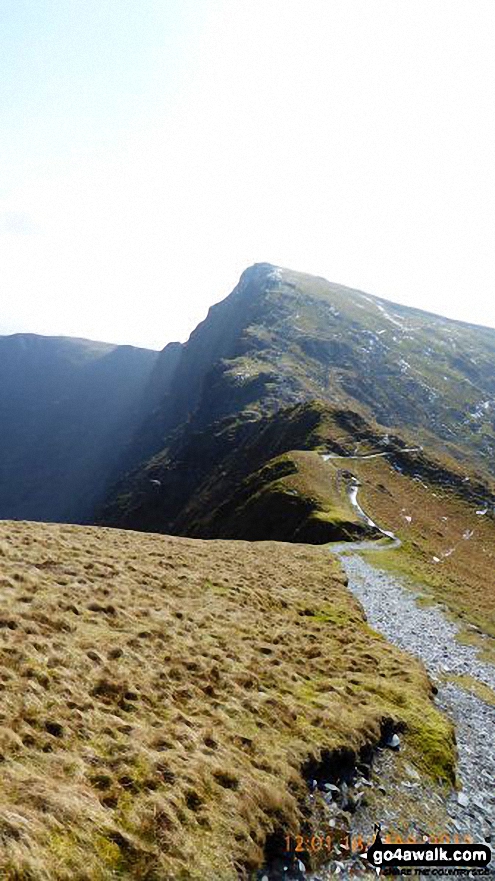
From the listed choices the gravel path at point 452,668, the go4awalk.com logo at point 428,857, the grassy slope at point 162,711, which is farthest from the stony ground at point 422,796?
the grassy slope at point 162,711

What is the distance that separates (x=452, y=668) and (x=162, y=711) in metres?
17.5

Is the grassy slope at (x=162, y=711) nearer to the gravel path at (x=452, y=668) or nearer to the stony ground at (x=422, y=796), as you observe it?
the stony ground at (x=422, y=796)

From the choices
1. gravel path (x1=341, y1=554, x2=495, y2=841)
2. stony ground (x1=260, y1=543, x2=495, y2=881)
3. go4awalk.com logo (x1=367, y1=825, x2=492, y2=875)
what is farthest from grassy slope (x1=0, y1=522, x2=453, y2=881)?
go4awalk.com logo (x1=367, y1=825, x2=492, y2=875)

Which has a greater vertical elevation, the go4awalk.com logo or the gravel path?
the go4awalk.com logo

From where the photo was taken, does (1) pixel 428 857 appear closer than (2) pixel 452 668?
Yes

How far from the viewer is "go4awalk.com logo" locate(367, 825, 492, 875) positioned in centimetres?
1202

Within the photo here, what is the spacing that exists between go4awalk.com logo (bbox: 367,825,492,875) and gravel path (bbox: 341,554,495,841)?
73 cm

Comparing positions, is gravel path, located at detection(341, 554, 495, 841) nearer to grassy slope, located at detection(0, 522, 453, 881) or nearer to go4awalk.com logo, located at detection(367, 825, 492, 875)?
go4awalk.com logo, located at detection(367, 825, 492, 875)

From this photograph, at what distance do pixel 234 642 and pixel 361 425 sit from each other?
115 m

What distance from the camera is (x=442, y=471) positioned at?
367ft

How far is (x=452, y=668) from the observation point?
26141 millimetres

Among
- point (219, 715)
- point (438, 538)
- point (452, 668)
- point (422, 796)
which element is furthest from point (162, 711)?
point (438, 538)

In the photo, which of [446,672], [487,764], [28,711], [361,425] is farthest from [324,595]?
[361,425]

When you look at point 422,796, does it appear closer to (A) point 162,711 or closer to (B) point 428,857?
(B) point 428,857
